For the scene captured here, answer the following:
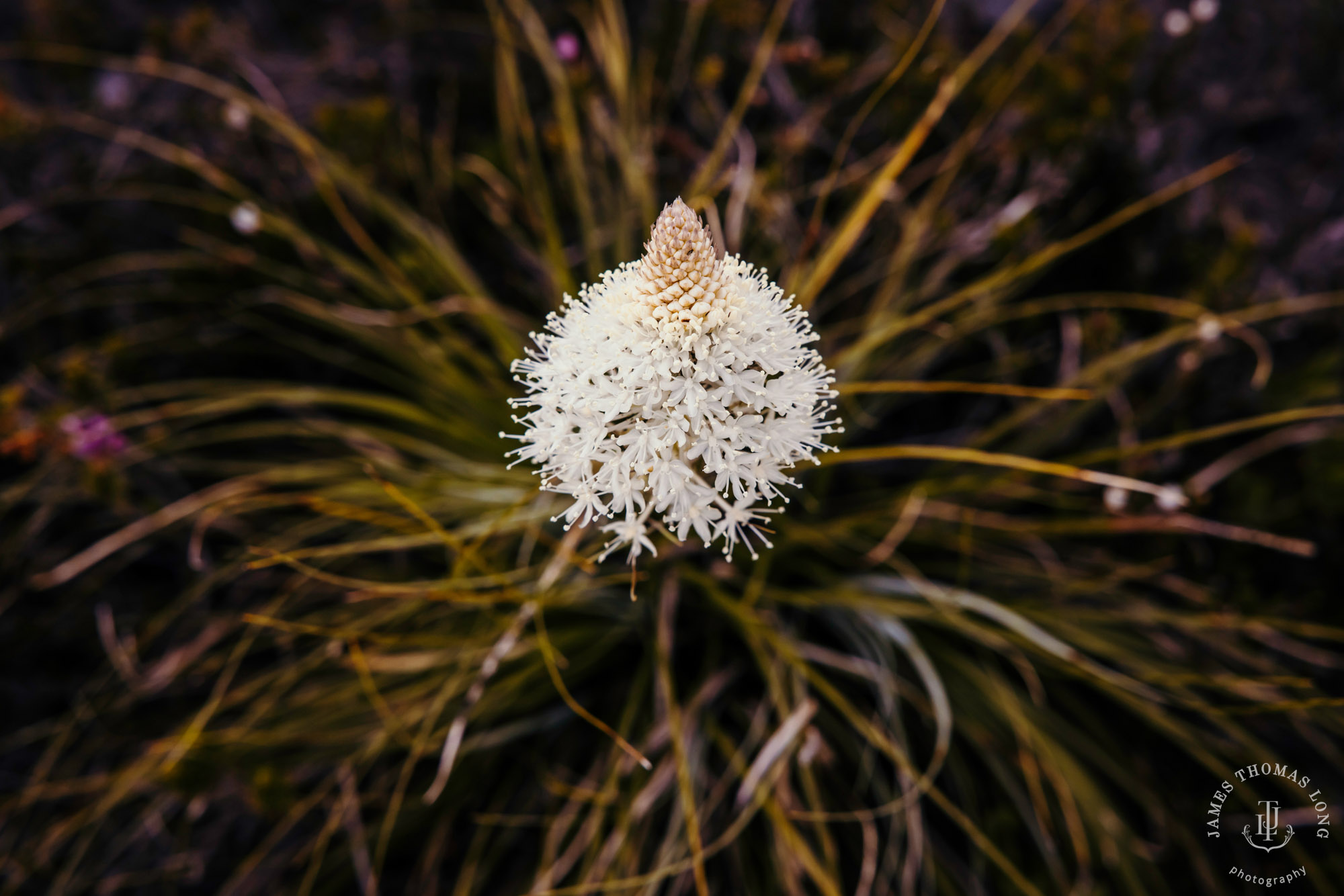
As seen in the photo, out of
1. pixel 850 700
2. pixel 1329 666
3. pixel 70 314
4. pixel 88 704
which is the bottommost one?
pixel 88 704

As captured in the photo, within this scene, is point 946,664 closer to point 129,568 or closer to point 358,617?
point 358,617

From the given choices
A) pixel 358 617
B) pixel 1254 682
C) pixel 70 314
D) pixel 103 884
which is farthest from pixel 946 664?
pixel 70 314

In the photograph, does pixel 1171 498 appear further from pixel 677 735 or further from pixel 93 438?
pixel 93 438

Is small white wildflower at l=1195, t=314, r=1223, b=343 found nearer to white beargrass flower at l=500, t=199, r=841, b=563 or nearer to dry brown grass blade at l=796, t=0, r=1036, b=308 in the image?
dry brown grass blade at l=796, t=0, r=1036, b=308

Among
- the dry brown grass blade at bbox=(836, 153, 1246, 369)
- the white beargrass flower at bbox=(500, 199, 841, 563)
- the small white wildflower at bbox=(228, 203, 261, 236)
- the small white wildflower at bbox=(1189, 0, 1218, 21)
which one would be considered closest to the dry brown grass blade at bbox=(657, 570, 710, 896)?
the white beargrass flower at bbox=(500, 199, 841, 563)

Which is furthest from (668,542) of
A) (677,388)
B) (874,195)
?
(874,195)

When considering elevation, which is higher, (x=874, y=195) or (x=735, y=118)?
(x=735, y=118)

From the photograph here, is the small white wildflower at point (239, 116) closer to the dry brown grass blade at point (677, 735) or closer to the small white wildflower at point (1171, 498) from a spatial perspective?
the dry brown grass blade at point (677, 735)
